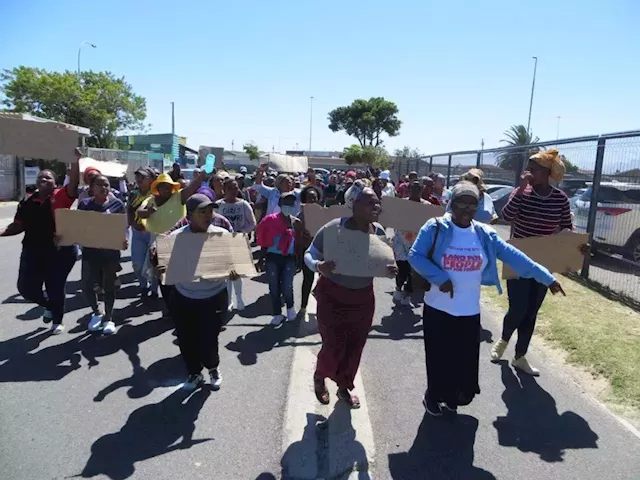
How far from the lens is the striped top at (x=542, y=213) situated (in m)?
4.72

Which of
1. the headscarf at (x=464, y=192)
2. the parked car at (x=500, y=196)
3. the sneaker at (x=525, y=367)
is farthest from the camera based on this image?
the parked car at (x=500, y=196)

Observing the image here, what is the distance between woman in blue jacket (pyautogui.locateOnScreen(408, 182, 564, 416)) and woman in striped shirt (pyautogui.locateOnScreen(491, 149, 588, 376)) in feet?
3.32

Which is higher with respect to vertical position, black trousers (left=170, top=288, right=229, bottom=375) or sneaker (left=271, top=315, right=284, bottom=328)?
black trousers (left=170, top=288, right=229, bottom=375)

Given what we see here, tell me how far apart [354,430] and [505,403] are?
54.7 inches

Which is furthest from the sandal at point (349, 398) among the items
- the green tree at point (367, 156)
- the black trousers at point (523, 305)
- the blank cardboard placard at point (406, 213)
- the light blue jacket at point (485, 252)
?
the green tree at point (367, 156)

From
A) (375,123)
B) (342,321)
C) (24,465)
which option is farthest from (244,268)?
(375,123)

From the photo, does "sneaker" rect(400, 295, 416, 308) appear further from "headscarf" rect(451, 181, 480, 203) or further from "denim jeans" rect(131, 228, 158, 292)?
"headscarf" rect(451, 181, 480, 203)

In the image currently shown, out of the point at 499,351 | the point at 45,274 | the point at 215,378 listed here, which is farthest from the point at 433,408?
the point at 45,274

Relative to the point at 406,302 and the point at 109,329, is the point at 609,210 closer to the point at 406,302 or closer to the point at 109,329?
the point at 406,302

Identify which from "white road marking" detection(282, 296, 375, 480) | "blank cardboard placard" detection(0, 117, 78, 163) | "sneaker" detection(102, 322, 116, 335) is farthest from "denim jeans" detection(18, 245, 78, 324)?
"white road marking" detection(282, 296, 375, 480)

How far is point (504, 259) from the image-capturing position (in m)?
3.75

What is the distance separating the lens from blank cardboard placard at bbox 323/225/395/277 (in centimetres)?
363

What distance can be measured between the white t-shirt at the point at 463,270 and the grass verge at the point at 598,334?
70.1 inches

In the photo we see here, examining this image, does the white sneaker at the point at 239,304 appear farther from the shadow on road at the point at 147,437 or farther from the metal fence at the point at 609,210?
A: the metal fence at the point at 609,210
